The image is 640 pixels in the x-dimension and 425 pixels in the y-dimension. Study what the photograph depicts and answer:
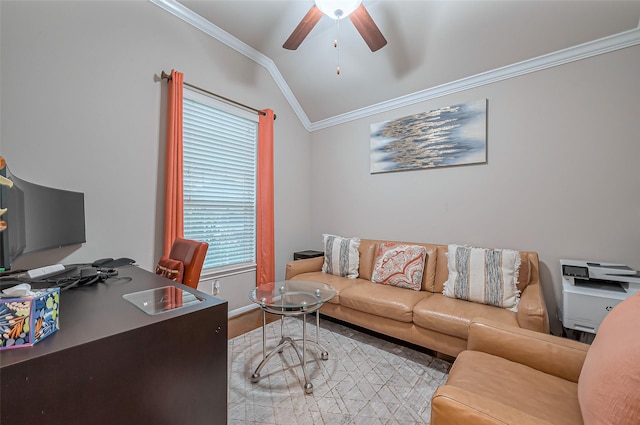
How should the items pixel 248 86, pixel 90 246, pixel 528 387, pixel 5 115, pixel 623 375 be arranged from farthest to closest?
pixel 248 86 → pixel 90 246 → pixel 5 115 → pixel 528 387 → pixel 623 375

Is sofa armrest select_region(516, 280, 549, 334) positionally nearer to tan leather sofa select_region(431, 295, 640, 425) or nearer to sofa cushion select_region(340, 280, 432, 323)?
tan leather sofa select_region(431, 295, 640, 425)

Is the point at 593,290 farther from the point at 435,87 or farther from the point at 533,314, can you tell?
the point at 435,87

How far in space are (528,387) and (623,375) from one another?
49 centimetres

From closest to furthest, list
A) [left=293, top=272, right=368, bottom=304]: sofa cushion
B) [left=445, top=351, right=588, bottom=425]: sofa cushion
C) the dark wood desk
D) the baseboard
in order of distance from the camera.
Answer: the dark wood desk → [left=445, top=351, right=588, bottom=425]: sofa cushion → [left=293, top=272, right=368, bottom=304]: sofa cushion → the baseboard

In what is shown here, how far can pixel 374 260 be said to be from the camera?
307 centimetres

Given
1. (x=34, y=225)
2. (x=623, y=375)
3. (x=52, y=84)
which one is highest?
(x=52, y=84)

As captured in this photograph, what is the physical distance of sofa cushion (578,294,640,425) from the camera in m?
0.69

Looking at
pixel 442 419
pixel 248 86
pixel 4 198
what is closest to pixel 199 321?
pixel 442 419

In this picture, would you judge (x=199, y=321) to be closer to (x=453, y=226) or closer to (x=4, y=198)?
(x=4, y=198)

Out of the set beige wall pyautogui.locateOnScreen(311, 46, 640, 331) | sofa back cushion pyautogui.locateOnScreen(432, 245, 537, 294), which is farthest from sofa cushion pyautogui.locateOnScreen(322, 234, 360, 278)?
sofa back cushion pyautogui.locateOnScreen(432, 245, 537, 294)

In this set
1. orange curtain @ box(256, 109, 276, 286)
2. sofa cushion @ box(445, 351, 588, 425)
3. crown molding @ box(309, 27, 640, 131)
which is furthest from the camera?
orange curtain @ box(256, 109, 276, 286)

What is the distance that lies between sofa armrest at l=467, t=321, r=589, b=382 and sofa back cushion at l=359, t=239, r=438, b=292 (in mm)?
1177

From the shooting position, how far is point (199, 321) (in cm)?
102

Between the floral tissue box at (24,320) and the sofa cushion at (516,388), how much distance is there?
1328 millimetres
